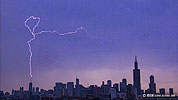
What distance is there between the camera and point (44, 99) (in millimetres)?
151500

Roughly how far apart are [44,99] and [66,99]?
42.6ft

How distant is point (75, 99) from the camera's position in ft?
492

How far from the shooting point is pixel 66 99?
156250 millimetres

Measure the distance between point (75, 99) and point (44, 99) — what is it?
17.7m

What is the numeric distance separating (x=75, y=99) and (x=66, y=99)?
→ 8447mm
